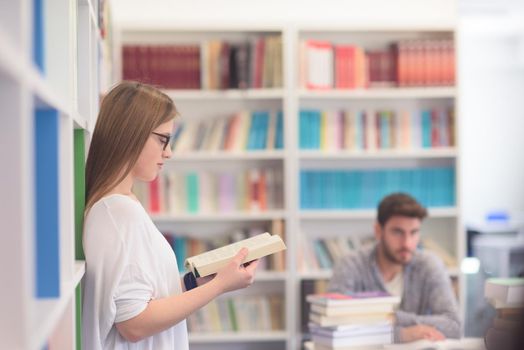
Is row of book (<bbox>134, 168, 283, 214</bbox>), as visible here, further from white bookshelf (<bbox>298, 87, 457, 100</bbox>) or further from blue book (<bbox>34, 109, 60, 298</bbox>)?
blue book (<bbox>34, 109, 60, 298</bbox>)

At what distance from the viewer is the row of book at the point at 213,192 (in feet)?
15.5

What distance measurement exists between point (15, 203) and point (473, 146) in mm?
8335

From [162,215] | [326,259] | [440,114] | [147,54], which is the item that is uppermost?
[147,54]

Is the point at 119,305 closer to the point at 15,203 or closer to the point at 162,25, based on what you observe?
the point at 15,203

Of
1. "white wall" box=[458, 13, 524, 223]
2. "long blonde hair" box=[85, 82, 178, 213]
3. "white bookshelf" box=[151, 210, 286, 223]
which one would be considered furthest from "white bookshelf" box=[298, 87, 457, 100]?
"white wall" box=[458, 13, 524, 223]

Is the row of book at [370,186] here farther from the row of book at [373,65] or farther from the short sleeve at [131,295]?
the short sleeve at [131,295]

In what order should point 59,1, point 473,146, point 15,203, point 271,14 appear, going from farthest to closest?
point 473,146
point 271,14
point 59,1
point 15,203

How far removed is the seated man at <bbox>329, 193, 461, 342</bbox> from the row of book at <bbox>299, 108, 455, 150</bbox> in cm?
118

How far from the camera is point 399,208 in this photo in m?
3.67

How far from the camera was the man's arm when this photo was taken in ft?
10.5

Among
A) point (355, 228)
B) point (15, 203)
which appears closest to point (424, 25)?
point (355, 228)

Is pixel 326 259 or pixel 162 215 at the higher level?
pixel 162 215

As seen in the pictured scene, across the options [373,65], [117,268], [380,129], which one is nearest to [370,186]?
[380,129]

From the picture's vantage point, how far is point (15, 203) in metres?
1.04
